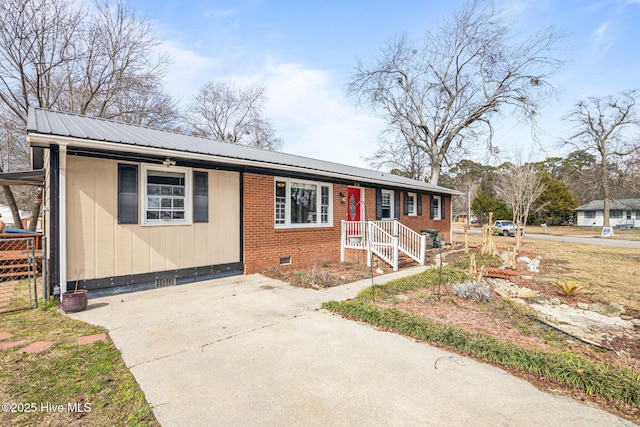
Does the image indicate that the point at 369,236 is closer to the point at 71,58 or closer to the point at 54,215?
the point at 54,215

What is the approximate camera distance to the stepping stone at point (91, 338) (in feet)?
12.4

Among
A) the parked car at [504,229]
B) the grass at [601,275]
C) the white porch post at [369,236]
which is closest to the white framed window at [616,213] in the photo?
the parked car at [504,229]

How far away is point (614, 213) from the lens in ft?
144

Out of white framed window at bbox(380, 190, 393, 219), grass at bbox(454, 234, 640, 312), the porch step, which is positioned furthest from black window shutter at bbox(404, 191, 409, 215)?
grass at bbox(454, 234, 640, 312)

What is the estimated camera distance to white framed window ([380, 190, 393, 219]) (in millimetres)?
12838

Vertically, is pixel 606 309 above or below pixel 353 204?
below

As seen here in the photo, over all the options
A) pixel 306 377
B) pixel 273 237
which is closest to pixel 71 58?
pixel 273 237

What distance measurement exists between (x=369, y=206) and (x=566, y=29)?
61.8ft

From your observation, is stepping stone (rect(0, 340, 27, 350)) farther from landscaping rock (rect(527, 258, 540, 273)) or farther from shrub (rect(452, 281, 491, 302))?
landscaping rock (rect(527, 258, 540, 273))

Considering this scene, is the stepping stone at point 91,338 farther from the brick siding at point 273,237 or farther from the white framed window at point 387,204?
the white framed window at point 387,204

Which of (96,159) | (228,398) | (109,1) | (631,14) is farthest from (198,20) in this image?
(631,14)

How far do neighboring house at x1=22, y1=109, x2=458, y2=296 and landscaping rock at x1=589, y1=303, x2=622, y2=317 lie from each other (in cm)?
503

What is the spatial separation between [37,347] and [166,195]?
3.62 metres

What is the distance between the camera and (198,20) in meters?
11.0
